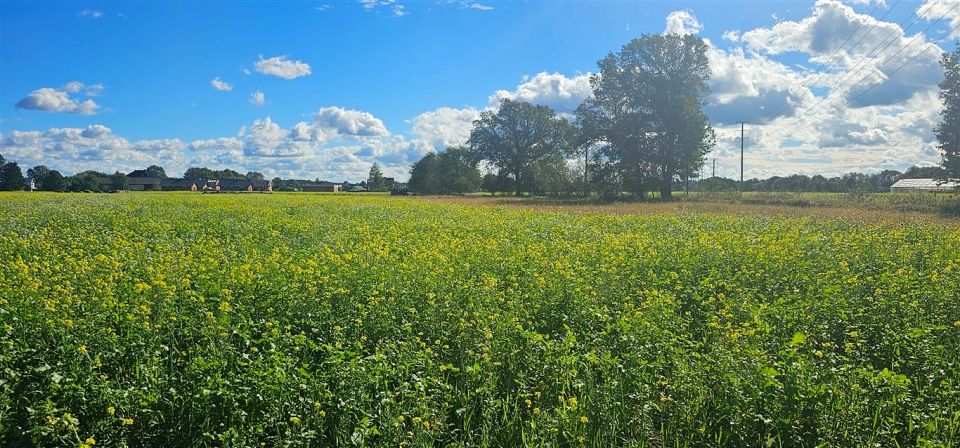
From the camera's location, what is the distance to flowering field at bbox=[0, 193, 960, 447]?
456 centimetres

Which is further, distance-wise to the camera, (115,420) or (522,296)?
(522,296)

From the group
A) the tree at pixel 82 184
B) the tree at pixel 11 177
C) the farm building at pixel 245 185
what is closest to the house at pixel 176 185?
the farm building at pixel 245 185

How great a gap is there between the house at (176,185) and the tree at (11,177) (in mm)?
28165

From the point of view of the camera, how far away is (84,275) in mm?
7781

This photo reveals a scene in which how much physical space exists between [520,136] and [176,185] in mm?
81218

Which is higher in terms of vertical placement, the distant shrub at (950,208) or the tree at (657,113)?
the tree at (657,113)

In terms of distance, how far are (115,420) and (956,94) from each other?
4919cm

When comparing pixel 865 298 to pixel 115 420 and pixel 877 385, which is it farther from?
pixel 115 420

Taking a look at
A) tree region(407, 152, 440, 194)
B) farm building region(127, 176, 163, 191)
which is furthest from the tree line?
farm building region(127, 176, 163, 191)

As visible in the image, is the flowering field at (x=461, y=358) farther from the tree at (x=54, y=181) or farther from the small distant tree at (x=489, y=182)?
the tree at (x=54, y=181)

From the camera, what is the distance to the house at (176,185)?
117 m

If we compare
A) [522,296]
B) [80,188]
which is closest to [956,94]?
[522,296]

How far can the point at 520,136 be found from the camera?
79.8m

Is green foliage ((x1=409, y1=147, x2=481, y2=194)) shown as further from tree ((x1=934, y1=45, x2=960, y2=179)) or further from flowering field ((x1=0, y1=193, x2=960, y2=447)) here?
flowering field ((x1=0, y1=193, x2=960, y2=447))
